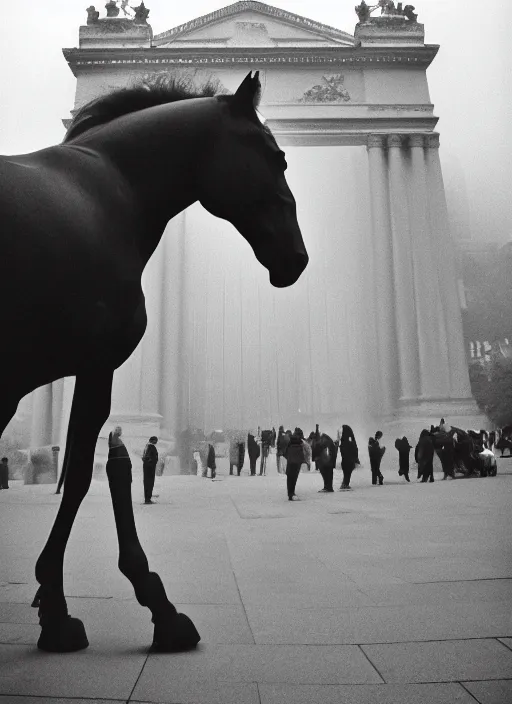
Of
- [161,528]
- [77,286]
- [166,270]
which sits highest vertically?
[166,270]

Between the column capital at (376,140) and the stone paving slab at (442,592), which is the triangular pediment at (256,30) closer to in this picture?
the column capital at (376,140)

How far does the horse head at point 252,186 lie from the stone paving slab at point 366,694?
1.37 meters

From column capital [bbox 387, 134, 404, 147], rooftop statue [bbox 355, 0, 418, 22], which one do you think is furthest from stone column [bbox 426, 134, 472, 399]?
rooftop statue [bbox 355, 0, 418, 22]

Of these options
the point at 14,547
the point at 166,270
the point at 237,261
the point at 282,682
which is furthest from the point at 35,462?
the point at 282,682

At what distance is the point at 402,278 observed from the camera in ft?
66.3

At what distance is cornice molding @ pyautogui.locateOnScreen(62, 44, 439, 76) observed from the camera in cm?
2055

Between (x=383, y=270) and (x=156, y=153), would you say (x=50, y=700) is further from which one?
(x=383, y=270)

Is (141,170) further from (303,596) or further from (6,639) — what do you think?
(303,596)

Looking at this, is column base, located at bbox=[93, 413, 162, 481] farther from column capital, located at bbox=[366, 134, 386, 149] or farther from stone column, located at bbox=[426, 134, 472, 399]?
column capital, located at bbox=[366, 134, 386, 149]

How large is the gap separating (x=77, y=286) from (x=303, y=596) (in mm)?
1925

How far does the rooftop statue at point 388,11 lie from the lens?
72.2 ft

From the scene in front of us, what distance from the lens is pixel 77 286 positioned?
1.56m

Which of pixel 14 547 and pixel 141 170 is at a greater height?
pixel 141 170

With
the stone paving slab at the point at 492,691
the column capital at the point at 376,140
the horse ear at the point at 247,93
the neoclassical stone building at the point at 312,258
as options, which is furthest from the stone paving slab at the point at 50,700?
the column capital at the point at 376,140
